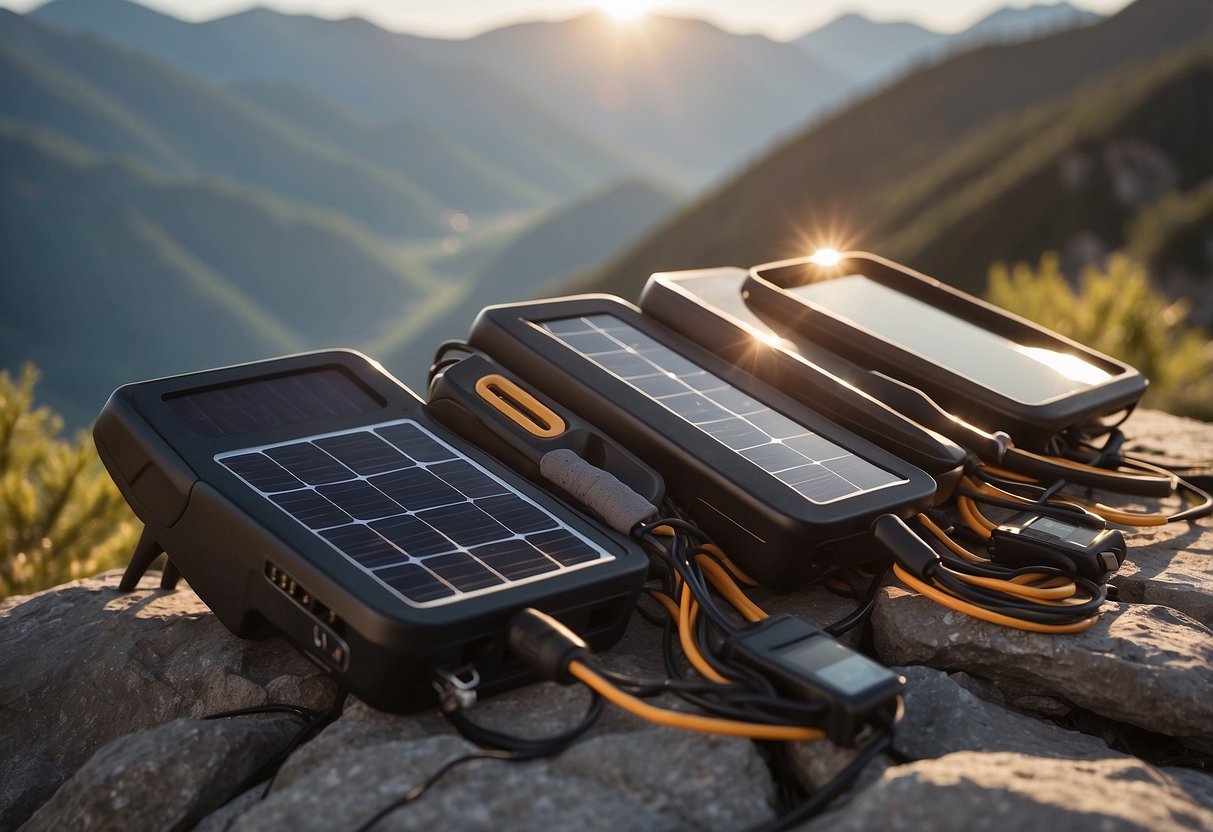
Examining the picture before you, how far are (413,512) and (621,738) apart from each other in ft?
2.29

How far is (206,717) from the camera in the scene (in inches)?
85.2

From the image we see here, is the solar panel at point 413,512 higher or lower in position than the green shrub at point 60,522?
higher

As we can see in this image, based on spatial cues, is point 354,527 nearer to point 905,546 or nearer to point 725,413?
point 725,413

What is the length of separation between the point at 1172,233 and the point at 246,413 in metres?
37.6

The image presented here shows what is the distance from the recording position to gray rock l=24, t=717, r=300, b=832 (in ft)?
6.21

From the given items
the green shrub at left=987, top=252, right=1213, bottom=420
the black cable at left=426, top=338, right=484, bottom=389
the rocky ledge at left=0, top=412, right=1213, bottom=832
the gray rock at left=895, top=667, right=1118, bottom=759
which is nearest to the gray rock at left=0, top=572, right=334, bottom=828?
the rocky ledge at left=0, top=412, right=1213, bottom=832

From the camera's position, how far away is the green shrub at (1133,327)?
7.44m

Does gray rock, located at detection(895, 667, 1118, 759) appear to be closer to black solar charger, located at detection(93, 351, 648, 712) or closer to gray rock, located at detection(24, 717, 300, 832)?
black solar charger, located at detection(93, 351, 648, 712)

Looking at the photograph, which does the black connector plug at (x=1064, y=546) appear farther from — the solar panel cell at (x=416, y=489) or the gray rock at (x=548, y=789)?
the solar panel cell at (x=416, y=489)

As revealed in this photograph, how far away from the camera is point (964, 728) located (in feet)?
6.73

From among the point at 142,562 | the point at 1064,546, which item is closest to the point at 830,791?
the point at 1064,546

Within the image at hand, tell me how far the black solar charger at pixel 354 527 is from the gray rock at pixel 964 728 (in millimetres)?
587

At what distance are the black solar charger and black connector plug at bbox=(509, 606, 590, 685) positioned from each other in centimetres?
5

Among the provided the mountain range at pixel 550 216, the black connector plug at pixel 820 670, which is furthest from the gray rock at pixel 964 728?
the mountain range at pixel 550 216
